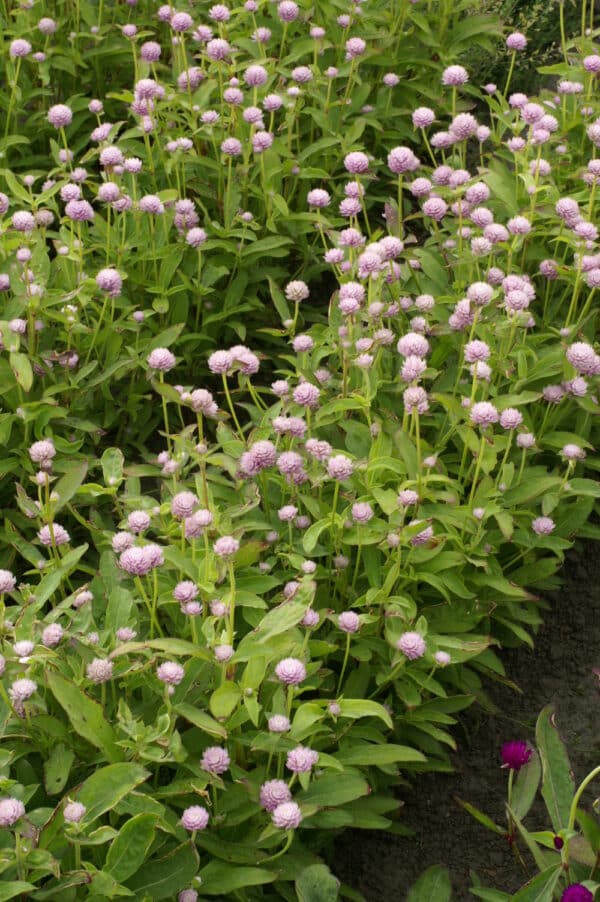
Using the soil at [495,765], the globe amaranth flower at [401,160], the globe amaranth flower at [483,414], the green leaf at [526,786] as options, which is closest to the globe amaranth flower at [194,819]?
the soil at [495,765]

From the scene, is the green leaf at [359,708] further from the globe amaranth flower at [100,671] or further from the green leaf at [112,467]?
the green leaf at [112,467]

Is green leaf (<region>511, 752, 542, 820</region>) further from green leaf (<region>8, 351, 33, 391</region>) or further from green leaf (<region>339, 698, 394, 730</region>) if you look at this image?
green leaf (<region>8, 351, 33, 391</region>)

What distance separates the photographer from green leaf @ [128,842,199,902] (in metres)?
2.35

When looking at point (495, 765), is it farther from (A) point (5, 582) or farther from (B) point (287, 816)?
(A) point (5, 582)

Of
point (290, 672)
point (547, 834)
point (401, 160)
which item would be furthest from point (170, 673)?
point (401, 160)

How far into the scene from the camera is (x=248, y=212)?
13.6 ft

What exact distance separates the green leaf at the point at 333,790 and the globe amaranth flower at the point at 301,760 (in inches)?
8.2

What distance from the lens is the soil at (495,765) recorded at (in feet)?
9.75

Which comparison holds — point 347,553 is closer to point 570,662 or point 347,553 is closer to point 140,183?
point 570,662

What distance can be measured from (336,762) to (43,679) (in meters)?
0.67

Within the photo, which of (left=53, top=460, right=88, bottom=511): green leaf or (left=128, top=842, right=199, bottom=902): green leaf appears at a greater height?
(left=53, top=460, right=88, bottom=511): green leaf

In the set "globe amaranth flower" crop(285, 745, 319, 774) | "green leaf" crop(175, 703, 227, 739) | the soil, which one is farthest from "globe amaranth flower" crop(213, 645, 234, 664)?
the soil

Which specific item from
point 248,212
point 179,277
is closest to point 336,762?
point 179,277

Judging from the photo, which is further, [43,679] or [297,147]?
[297,147]
